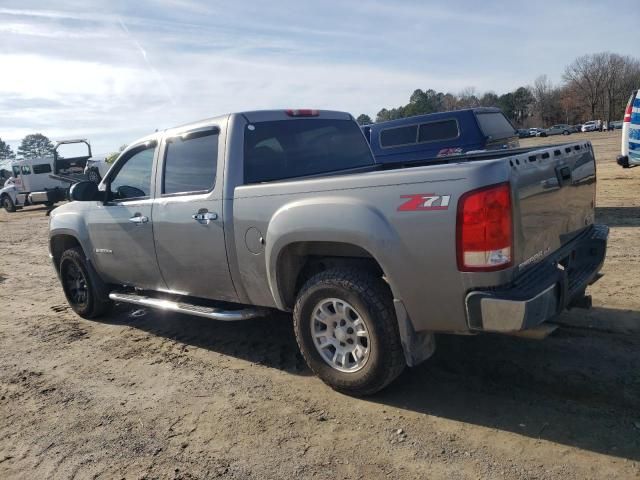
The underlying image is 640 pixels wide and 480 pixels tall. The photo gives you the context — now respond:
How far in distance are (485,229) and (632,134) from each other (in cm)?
1201

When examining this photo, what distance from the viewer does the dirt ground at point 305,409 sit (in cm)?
294

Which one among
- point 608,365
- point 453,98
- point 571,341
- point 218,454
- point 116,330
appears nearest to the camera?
point 218,454

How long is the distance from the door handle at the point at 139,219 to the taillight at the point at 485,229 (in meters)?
3.04

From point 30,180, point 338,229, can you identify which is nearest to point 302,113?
point 338,229

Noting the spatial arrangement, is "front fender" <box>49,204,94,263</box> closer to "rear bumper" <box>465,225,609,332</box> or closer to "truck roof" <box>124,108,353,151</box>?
"truck roof" <box>124,108,353,151</box>

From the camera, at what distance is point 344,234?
3330 mm

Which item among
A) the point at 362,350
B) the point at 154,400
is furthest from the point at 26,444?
the point at 362,350

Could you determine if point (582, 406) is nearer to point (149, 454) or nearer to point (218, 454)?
point (218, 454)

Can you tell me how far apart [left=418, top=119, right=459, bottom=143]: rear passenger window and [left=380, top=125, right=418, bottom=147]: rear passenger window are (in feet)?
0.67

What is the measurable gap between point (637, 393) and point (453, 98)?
97.8 meters

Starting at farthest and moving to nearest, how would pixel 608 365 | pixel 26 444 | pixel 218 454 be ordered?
1. pixel 608 365
2. pixel 26 444
3. pixel 218 454

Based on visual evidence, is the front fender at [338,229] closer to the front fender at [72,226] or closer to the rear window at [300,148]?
the rear window at [300,148]

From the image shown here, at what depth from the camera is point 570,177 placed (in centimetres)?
362

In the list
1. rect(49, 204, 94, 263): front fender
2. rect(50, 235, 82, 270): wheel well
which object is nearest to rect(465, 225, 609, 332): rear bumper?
rect(49, 204, 94, 263): front fender
